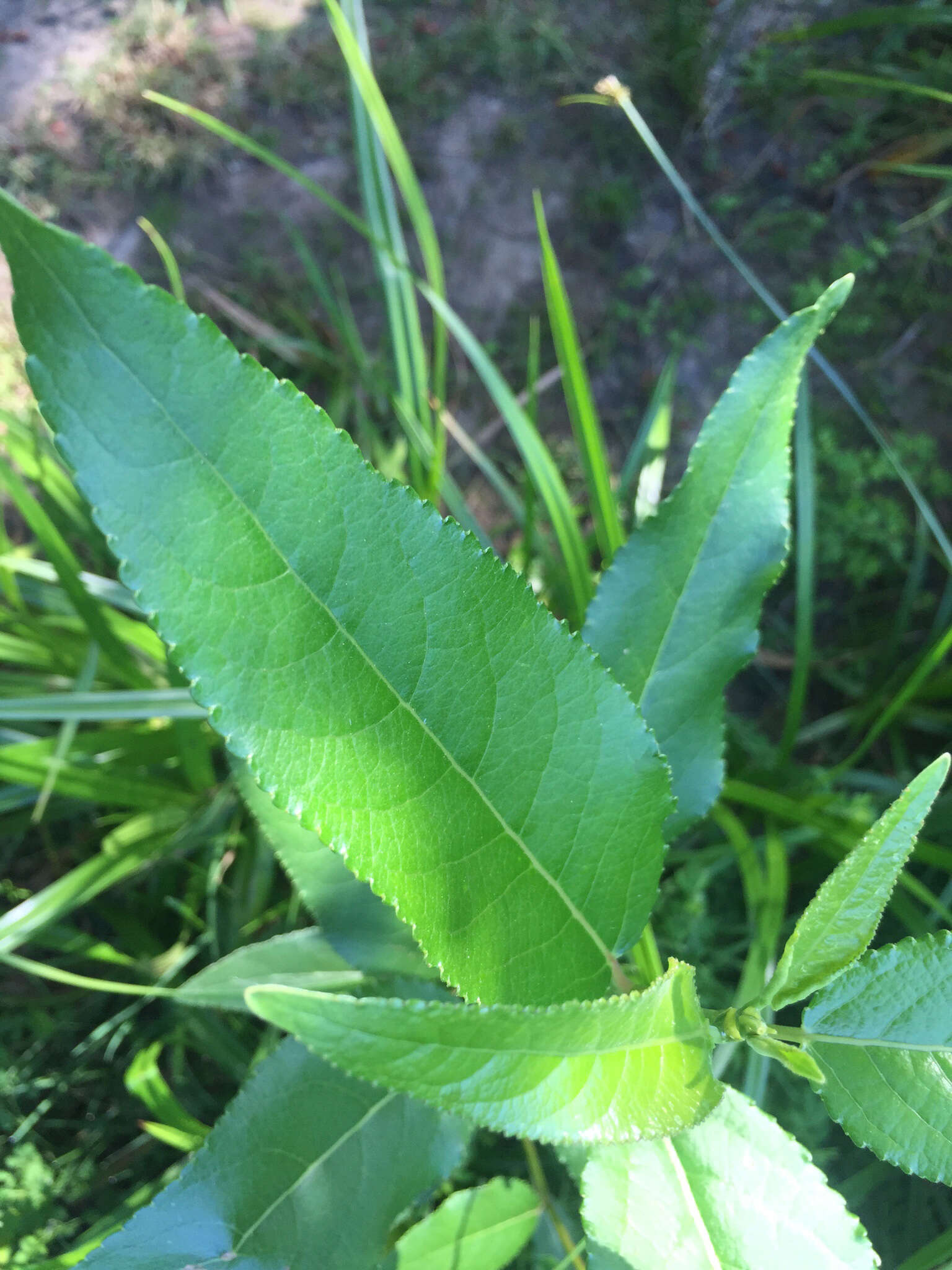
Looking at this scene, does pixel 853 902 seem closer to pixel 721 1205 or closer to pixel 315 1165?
pixel 721 1205

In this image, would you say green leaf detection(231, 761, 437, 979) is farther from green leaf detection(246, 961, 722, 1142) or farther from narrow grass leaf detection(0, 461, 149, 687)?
narrow grass leaf detection(0, 461, 149, 687)

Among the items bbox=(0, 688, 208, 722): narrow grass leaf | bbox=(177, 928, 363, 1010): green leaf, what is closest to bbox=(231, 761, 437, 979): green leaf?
bbox=(177, 928, 363, 1010): green leaf

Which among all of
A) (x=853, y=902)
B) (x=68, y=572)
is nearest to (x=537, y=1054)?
(x=853, y=902)

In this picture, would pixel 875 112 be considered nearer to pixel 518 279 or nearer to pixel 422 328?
pixel 518 279

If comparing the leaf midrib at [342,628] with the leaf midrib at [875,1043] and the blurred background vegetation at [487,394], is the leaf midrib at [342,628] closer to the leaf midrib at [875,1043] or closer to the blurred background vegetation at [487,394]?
the leaf midrib at [875,1043]

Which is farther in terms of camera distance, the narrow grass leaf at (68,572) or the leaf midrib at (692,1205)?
the narrow grass leaf at (68,572)

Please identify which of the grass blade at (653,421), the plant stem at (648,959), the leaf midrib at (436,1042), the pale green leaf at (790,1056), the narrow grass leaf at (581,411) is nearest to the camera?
the leaf midrib at (436,1042)

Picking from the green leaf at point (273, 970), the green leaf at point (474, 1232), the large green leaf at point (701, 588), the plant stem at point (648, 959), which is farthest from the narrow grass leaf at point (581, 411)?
the green leaf at point (474, 1232)
